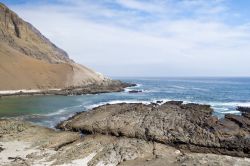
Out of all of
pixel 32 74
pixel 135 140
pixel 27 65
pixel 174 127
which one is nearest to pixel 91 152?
pixel 135 140

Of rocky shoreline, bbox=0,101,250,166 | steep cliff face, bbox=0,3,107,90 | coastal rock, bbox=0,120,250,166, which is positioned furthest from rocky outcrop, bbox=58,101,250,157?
steep cliff face, bbox=0,3,107,90

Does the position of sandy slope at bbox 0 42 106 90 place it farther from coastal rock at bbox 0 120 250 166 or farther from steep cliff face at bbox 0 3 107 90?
coastal rock at bbox 0 120 250 166

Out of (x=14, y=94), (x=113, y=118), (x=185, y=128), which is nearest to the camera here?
(x=185, y=128)

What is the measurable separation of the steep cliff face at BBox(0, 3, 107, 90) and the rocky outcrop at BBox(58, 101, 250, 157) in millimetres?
40970

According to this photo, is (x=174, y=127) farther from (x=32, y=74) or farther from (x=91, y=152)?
(x=32, y=74)

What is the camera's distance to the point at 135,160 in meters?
22.1

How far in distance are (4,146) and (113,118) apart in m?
9.21

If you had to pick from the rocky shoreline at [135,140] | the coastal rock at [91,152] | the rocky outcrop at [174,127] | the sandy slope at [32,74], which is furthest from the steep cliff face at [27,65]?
the coastal rock at [91,152]

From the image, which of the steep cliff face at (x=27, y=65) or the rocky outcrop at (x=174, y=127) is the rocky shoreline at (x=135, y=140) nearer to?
the rocky outcrop at (x=174, y=127)

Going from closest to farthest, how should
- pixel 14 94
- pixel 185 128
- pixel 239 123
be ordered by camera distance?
pixel 185 128, pixel 239 123, pixel 14 94

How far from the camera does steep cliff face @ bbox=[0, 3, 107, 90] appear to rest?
237 feet

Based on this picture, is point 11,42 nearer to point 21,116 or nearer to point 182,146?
point 21,116

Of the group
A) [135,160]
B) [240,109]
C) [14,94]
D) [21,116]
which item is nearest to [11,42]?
[14,94]

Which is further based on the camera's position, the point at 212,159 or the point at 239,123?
the point at 239,123
